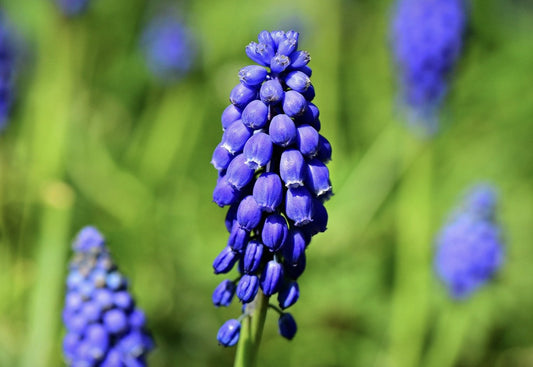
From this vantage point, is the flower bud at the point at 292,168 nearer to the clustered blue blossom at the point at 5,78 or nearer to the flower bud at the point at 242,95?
the flower bud at the point at 242,95

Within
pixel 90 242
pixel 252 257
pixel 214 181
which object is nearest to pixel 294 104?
pixel 252 257

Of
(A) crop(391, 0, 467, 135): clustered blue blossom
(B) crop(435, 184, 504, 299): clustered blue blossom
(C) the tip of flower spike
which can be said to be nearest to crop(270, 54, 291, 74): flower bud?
(C) the tip of flower spike

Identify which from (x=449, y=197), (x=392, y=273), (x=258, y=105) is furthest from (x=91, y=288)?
(x=449, y=197)

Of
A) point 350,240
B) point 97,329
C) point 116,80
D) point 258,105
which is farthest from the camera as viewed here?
point 116,80

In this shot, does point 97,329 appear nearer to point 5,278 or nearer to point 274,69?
point 274,69

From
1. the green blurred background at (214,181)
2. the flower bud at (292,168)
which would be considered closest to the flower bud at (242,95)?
the flower bud at (292,168)
